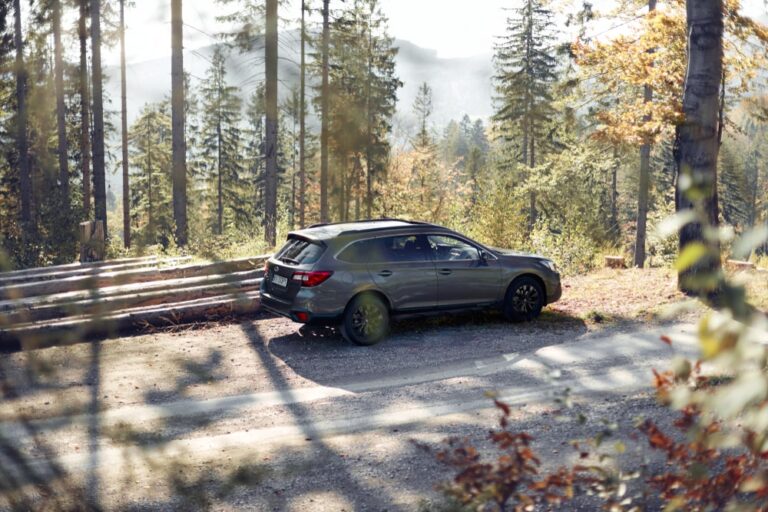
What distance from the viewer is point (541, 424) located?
23.8 ft

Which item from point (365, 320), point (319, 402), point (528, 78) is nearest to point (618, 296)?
point (365, 320)

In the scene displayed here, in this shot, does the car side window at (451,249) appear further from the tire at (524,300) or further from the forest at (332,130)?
the forest at (332,130)

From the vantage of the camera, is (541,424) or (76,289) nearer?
(76,289)

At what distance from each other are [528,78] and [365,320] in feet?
131

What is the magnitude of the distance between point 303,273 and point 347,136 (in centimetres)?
3261

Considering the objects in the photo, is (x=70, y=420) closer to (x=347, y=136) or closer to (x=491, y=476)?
(x=491, y=476)

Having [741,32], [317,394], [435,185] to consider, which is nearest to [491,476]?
[317,394]

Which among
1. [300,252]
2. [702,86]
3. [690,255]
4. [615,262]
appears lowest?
[615,262]

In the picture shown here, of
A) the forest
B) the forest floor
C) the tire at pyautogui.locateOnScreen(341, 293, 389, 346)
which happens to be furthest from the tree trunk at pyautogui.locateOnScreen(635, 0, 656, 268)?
the tire at pyautogui.locateOnScreen(341, 293, 389, 346)

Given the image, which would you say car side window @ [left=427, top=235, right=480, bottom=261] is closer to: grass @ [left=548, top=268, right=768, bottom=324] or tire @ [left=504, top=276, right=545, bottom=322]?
tire @ [left=504, top=276, right=545, bottom=322]

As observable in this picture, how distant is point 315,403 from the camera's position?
8453mm

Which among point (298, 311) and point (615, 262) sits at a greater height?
point (615, 262)

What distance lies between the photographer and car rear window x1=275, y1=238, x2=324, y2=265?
1079 cm

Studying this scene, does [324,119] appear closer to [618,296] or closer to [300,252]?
[618,296]
